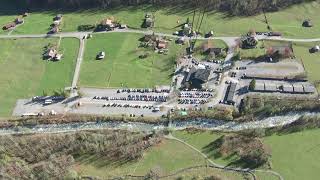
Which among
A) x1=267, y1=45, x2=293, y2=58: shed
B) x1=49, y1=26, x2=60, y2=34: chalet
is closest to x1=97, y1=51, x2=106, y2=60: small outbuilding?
x1=49, y1=26, x2=60, y2=34: chalet

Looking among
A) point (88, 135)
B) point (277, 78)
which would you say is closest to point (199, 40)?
point (277, 78)

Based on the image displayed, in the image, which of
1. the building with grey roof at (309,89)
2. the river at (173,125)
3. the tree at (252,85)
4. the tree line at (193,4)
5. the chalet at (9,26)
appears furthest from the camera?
the tree line at (193,4)

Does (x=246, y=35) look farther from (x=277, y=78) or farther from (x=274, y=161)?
(x=274, y=161)

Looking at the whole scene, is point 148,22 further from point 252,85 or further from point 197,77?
point 252,85

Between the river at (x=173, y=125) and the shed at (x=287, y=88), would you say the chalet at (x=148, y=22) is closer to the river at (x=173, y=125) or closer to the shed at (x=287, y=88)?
the river at (x=173, y=125)

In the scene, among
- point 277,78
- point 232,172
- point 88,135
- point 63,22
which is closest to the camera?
point 232,172

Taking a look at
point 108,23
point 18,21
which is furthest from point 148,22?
point 18,21

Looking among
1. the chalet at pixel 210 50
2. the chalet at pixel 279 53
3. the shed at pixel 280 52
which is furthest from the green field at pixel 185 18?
the chalet at pixel 279 53
